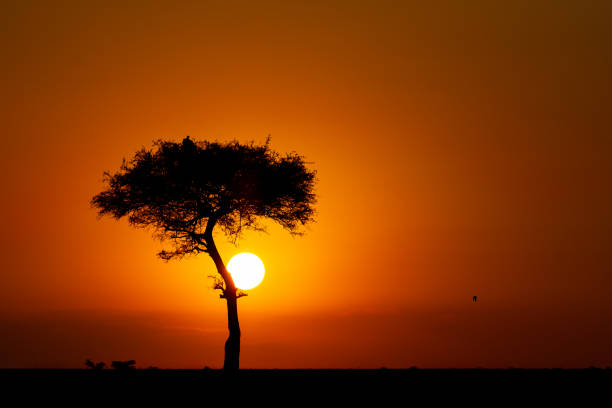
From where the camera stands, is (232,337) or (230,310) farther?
(230,310)

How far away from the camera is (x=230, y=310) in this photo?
37.5 meters
